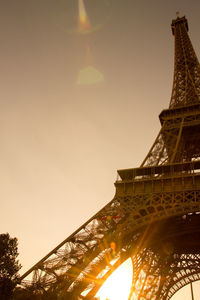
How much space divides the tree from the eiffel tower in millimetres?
1922

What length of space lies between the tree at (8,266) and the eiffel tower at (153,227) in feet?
6.31

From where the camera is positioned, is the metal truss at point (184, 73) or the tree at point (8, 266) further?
the metal truss at point (184, 73)

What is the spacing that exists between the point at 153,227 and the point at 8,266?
1196 cm

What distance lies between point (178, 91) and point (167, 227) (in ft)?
56.3

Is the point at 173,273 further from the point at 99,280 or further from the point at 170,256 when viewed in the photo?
the point at 99,280

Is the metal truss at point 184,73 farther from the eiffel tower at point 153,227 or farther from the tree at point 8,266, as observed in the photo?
the tree at point 8,266

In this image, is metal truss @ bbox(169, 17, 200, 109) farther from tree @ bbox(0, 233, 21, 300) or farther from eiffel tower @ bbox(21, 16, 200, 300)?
tree @ bbox(0, 233, 21, 300)

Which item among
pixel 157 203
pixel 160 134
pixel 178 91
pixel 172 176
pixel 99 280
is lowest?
pixel 99 280

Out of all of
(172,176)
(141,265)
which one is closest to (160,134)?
(172,176)

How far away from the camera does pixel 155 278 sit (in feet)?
101

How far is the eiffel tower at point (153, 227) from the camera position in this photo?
18.2 m

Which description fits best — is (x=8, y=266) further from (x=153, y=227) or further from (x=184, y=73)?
(x=184, y=73)

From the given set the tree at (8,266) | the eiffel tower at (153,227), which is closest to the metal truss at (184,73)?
the eiffel tower at (153,227)

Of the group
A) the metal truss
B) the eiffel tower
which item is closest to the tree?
the eiffel tower
